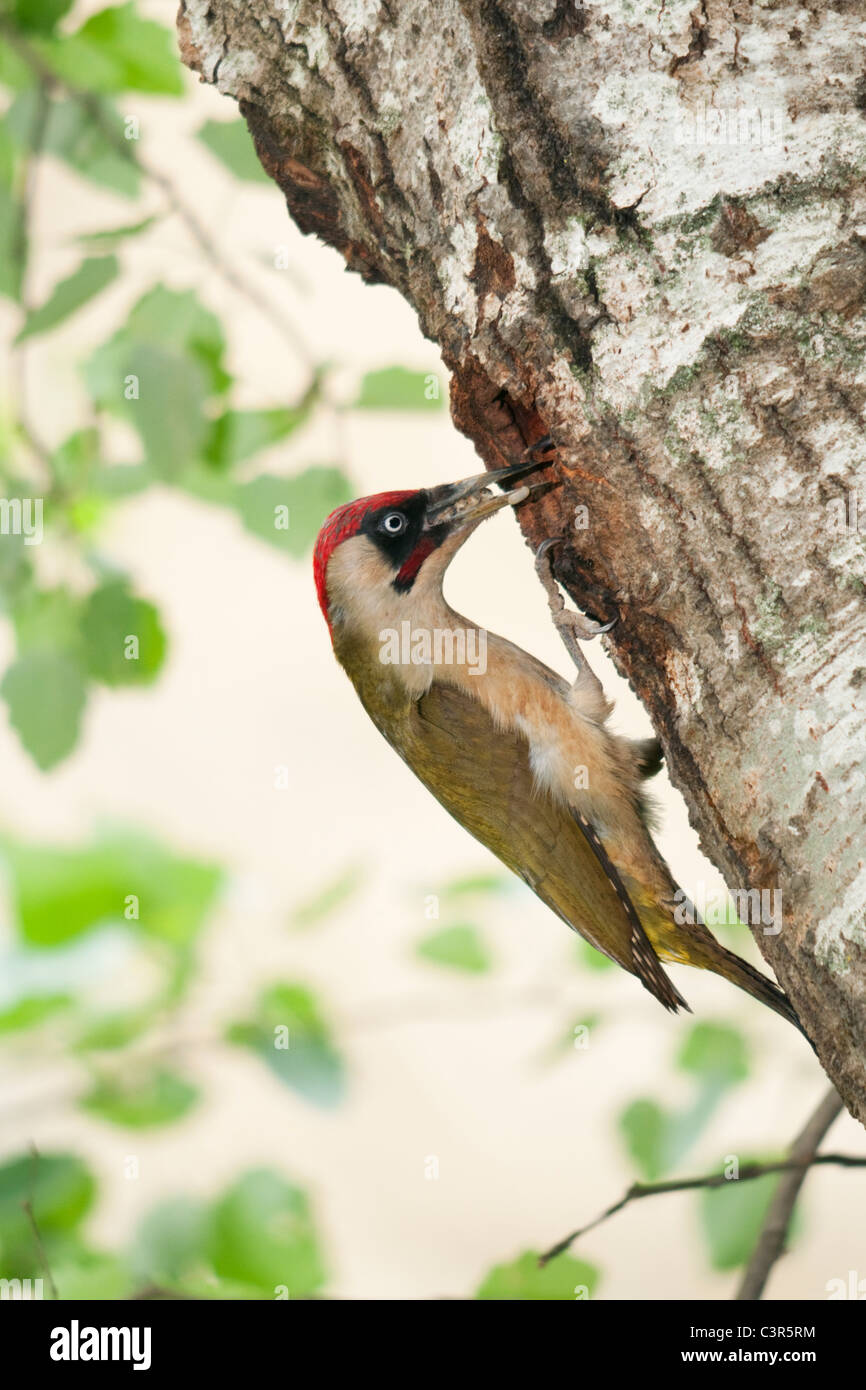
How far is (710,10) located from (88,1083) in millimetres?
2716

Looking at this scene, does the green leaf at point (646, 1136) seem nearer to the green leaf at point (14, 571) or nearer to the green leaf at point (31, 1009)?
the green leaf at point (31, 1009)

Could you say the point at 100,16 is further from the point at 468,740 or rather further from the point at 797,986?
the point at 797,986

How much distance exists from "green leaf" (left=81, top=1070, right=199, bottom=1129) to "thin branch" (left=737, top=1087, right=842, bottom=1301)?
1450 mm

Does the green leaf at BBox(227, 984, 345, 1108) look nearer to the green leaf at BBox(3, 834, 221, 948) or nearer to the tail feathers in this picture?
the green leaf at BBox(3, 834, 221, 948)

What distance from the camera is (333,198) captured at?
2.31 meters

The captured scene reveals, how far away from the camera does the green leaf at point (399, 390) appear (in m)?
2.76

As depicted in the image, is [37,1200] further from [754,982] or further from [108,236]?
[108,236]

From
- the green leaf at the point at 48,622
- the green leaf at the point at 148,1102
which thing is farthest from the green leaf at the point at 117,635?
the green leaf at the point at 148,1102

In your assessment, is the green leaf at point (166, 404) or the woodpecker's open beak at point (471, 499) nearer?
the woodpecker's open beak at point (471, 499)

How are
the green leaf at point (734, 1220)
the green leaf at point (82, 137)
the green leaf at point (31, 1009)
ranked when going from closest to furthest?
the green leaf at point (734, 1220)
the green leaf at point (82, 137)
the green leaf at point (31, 1009)

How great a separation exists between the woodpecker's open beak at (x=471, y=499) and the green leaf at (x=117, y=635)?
72 cm

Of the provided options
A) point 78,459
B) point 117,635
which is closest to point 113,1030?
point 117,635

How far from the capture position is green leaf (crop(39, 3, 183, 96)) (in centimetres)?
267

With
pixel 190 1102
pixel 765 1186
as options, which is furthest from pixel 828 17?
pixel 190 1102
